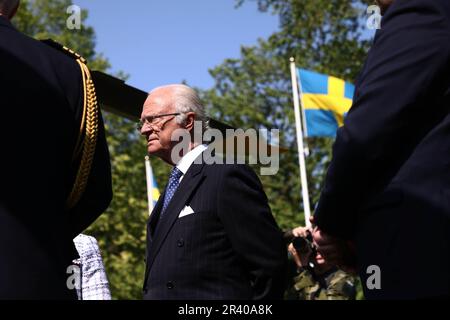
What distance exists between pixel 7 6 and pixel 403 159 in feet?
3.96

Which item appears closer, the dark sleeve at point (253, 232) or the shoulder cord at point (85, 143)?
the shoulder cord at point (85, 143)

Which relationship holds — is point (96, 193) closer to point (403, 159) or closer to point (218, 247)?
point (403, 159)

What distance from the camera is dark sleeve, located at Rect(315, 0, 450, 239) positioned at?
2580mm

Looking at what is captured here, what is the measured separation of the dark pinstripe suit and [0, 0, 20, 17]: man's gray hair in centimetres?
175

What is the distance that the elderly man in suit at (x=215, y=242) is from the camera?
4.18m

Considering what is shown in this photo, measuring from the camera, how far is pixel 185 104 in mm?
4980

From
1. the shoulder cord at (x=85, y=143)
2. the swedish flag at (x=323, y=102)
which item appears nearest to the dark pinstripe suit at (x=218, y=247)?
the shoulder cord at (x=85, y=143)

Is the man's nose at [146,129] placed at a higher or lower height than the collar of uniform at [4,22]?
higher

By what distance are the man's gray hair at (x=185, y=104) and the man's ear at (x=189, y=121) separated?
2 centimetres

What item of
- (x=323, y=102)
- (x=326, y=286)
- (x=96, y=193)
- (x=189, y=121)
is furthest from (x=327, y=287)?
(x=96, y=193)

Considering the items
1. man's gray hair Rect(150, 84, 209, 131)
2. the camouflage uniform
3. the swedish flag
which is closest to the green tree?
the swedish flag

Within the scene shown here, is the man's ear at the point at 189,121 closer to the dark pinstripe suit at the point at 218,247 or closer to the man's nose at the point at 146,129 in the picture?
the man's nose at the point at 146,129

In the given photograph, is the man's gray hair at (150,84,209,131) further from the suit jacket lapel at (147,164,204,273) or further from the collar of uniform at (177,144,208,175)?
the suit jacket lapel at (147,164,204,273)
